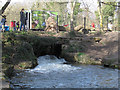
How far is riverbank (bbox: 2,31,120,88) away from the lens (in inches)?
390

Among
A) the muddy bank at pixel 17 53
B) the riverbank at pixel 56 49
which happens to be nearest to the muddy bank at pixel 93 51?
the riverbank at pixel 56 49

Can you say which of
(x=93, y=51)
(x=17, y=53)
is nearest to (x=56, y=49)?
(x=93, y=51)

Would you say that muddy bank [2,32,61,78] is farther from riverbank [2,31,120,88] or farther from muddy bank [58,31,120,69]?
muddy bank [58,31,120,69]

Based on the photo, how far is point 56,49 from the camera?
14.2 metres

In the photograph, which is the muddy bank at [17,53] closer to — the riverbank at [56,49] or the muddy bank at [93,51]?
the riverbank at [56,49]

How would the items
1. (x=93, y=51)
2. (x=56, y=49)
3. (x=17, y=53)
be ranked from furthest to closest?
(x=56, y=49) → (x=93, y=51) → (x=17, y=53)

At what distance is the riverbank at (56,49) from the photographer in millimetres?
9905

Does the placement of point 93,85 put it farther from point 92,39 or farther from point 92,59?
point 92,39

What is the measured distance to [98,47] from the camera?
1491cm

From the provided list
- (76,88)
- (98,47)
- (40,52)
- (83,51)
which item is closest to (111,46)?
(98,47)

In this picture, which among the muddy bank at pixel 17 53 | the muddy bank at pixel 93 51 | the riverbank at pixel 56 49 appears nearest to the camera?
the muddy bank at pixel 17 53

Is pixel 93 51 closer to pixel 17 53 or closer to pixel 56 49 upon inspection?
pixel 56 49

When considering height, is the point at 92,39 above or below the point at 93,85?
above

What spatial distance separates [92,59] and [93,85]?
18.2 ft
